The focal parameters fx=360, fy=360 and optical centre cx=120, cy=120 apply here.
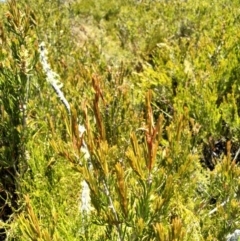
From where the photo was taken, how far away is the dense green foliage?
1.39 m

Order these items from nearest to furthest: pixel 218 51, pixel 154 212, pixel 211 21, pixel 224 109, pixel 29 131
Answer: pixel 154 212
pixel 29 131
pixel 224 109
pixel 218 51
pixel 211 21

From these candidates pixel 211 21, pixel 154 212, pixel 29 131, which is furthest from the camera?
pixel 211 21

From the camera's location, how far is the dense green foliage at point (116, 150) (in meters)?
1.39

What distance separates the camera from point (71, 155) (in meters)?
1.40

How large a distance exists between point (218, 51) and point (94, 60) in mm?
1810

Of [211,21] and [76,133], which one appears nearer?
[76,133]

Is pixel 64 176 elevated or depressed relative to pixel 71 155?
depressed

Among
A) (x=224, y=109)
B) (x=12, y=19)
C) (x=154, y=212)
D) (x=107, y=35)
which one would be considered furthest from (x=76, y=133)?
(x=107, y=35)

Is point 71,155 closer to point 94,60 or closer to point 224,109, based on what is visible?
point 224,109

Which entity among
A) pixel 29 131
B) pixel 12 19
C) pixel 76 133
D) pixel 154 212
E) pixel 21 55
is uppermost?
pixel 12 19

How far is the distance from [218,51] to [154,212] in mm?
3209

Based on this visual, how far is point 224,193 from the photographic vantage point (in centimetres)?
208

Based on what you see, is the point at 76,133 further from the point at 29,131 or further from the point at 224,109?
the point at 224,109

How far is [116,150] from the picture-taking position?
230 cm
